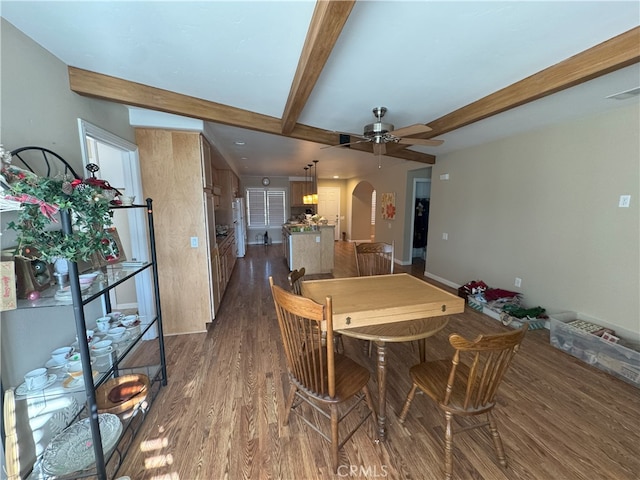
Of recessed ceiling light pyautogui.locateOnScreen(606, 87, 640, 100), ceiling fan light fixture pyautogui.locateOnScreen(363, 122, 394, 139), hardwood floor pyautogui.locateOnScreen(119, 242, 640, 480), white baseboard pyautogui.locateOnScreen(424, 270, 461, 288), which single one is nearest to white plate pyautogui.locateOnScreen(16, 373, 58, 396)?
hardwood floor pyautogui.locateOnScreen(119, 242, 640, 480)

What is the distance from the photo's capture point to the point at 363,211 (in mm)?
9602

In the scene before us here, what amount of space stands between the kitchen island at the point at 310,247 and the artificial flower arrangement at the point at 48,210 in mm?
4213

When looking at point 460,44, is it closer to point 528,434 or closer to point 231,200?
point 528,434

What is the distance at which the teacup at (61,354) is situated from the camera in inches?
60.3

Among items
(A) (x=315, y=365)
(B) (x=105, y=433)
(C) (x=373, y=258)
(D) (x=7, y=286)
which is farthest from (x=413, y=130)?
(B) (x=105, y=433)

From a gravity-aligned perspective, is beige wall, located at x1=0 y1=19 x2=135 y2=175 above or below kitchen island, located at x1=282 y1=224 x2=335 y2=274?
above

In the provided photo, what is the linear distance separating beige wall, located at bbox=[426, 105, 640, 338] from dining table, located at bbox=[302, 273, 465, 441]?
2.11 meters

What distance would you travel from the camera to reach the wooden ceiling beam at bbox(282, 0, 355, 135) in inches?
49.5

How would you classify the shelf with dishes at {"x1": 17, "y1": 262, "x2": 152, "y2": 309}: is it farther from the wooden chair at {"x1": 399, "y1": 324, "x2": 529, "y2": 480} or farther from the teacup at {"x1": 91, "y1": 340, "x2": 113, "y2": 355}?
the wooden chair at {"x1": 399, "y1": 324, "x2": 529, "y2": 480}

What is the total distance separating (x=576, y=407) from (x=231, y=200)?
639 centimetres

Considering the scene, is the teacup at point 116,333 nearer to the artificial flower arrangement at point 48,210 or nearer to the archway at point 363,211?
the artificial flower arrangement at point 48,210

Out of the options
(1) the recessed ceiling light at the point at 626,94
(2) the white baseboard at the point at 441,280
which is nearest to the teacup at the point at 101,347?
(1) the recessed ceiling light at the point at 626,94

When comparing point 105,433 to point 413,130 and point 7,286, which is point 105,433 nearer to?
point 7,286

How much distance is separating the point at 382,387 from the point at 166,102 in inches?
116
